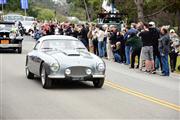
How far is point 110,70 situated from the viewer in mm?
21391

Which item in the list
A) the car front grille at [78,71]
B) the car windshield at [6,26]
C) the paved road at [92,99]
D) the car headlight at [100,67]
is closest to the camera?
the paved road at [92,99]

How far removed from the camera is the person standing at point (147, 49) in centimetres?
2042

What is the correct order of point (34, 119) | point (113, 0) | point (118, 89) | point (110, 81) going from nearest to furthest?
point (34, 119), point (118, 89), point (110, 81), point (113, 0)

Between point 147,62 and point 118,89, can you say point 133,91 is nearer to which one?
point 118,89

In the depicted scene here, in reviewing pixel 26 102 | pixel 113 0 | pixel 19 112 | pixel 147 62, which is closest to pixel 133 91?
pixel 26 102

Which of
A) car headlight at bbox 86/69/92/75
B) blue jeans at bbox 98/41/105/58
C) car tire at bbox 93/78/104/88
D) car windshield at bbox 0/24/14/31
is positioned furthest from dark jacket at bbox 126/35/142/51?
car windshield at bbox 0/24/14/31

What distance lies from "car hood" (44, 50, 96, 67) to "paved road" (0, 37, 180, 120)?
0.74 metres

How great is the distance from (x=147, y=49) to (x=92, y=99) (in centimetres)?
803

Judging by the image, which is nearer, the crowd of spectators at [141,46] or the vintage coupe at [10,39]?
the crowd of spectators at [141,46]

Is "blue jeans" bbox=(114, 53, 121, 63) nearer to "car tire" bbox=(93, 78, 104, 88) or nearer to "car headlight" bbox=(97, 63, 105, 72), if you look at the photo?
"car tire" bbox=(93, 78, 104, 88)

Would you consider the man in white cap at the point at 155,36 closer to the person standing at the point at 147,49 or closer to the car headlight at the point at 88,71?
the person standing at the point at 147,49

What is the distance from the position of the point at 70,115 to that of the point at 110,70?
35.5 feet

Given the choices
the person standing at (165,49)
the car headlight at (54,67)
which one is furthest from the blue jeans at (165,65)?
the car headlight at (54,67)

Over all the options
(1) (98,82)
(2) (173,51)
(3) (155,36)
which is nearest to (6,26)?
(3) (155,36)
